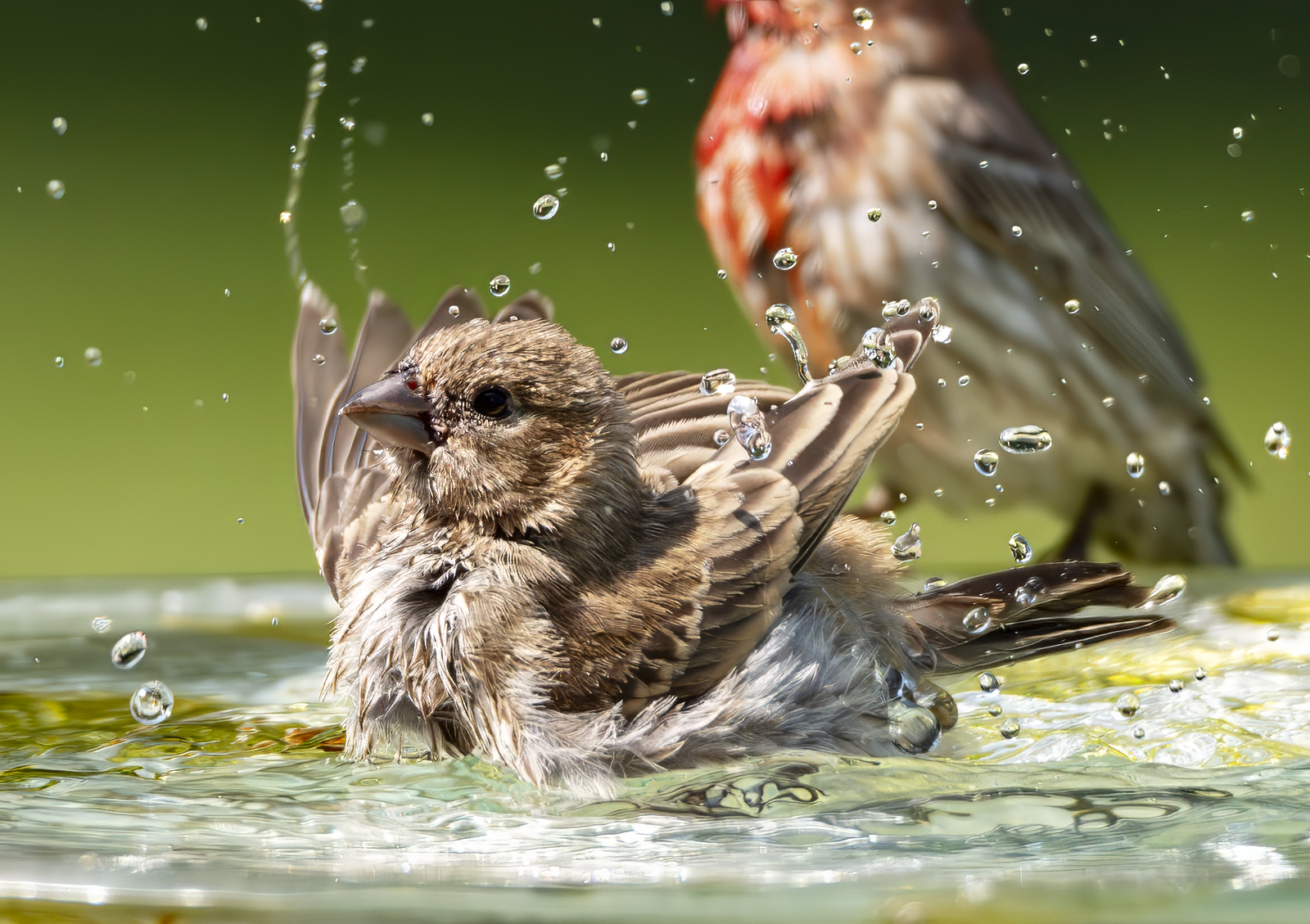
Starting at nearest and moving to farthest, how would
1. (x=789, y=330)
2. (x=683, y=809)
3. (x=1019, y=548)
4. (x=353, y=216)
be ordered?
(x=683, y=809) < (x=1019, y=548) < (x=789, y=330) < (x=353, y=216)

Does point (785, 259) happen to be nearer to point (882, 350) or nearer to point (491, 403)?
point (882, 350)

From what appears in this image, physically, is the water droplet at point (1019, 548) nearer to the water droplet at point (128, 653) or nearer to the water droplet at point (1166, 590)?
the water droplet at point (1166, 590)

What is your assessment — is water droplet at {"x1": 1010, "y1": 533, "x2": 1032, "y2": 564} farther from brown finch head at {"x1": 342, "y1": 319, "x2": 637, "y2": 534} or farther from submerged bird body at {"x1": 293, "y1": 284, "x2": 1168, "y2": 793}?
brown finch head at {"x1": 342, "y1": 319, "x2": 637, "y2": 534}

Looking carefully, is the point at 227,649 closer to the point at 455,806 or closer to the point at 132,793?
the point at 132,793

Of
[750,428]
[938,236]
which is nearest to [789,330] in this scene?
[938,236]

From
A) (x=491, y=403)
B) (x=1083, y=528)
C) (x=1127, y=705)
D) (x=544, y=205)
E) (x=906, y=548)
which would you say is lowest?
(x=1083, y=528)

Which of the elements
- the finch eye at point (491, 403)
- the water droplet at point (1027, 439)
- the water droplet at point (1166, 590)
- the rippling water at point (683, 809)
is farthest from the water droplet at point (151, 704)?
the water droplet at point (1027, 439)
